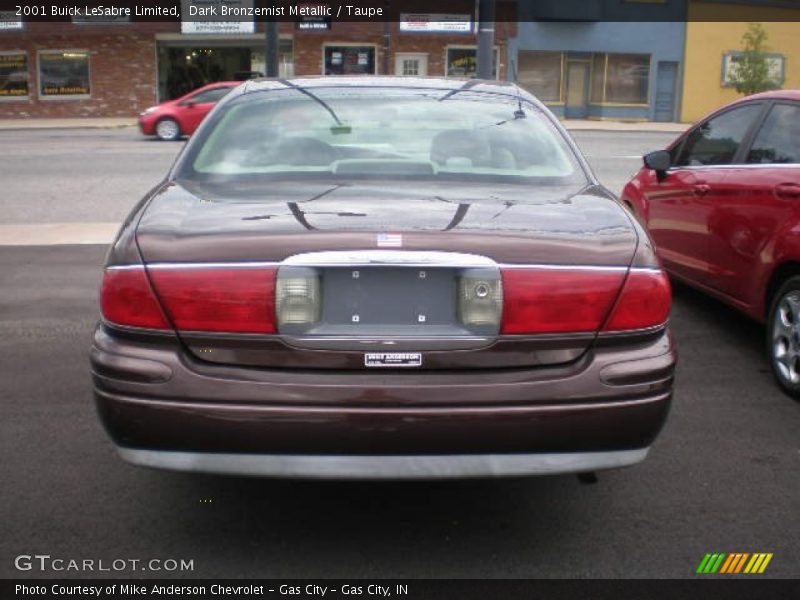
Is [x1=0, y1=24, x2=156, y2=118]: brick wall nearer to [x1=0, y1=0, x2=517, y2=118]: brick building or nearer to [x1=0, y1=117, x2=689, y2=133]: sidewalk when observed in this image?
[x1=0, y1=0, x2=517, y2=118]: brick building

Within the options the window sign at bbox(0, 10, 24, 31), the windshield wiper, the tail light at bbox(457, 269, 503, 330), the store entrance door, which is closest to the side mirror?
the windshield wiper

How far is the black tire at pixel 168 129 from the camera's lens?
79.0 feet

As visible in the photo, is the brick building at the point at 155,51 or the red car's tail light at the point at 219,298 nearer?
the red car's tail light at the point at 219,298

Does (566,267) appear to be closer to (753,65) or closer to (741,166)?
(741,166)

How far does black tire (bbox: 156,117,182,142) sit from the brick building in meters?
11.6

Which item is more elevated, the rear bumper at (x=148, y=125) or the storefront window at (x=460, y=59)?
the storefront window at (x=460, y=59)

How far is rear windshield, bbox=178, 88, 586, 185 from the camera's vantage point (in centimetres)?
402

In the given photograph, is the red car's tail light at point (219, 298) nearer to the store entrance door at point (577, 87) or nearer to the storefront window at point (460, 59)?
the storefront window at point (460, 59)

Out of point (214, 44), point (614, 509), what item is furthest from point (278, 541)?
point (214, 44)

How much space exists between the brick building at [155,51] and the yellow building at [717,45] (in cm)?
701

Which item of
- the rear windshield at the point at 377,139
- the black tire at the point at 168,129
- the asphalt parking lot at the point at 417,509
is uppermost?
the rear windshield at the point at 377,139

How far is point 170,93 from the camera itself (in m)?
37.2

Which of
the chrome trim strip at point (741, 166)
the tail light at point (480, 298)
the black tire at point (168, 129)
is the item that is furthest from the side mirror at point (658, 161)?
the black tire at point (168, 129)
